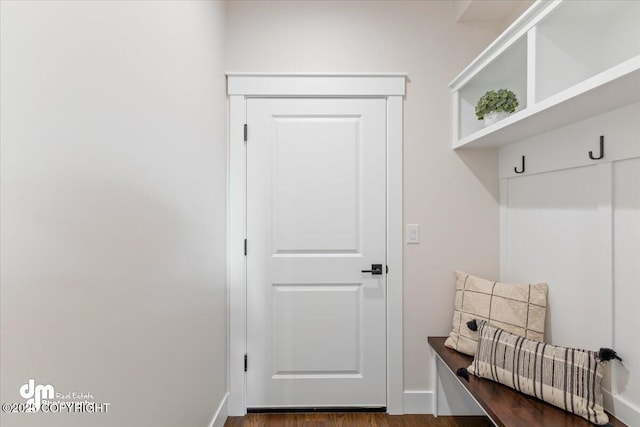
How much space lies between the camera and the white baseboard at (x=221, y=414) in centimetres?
183

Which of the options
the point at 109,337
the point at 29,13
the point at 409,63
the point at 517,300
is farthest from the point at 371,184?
the point at 29,13

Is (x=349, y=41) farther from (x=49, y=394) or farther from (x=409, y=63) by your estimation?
(x=49, y=394)

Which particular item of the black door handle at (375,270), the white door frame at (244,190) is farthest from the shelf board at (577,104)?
the black door handle at (375,270)

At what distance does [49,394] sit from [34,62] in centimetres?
70

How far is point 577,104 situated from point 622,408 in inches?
44.5

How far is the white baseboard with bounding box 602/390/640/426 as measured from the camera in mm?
1211

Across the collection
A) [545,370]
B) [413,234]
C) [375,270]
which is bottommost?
[545,370]

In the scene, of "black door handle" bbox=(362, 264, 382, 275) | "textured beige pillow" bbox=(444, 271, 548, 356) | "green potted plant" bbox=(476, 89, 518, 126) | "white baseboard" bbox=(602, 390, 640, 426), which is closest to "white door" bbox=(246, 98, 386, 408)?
"black door handle" bbox=(362, 264, 382, 275)

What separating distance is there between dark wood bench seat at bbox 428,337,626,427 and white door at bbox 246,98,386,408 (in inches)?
26.4

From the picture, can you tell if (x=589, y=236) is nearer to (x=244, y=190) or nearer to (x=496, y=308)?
(x=496, y=308)

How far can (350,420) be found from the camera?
2014 millimetres

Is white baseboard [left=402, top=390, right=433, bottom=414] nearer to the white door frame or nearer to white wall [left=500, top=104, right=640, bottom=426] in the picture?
the white door frame

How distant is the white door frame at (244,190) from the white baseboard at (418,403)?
4 centimetres

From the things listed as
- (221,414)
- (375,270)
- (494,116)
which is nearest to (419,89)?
(494,116)
